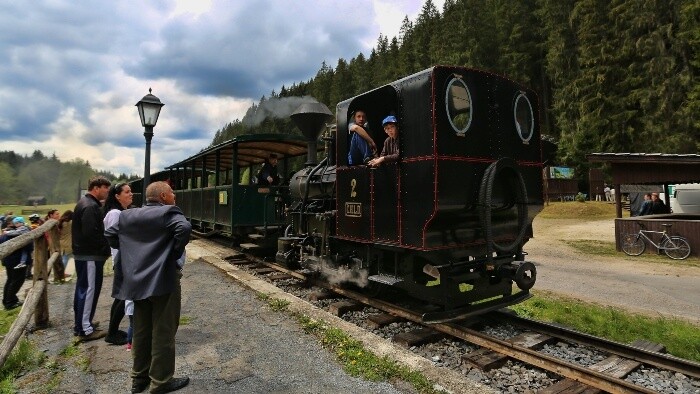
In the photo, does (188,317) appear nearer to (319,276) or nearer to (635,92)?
(319,276)

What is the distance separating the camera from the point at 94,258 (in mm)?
4598

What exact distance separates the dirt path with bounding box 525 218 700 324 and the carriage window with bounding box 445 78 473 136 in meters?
4.29

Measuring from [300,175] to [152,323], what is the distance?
4.78 meters

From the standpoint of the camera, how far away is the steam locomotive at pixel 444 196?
14.8 ft

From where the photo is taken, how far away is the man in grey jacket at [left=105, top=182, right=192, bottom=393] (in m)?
3.21

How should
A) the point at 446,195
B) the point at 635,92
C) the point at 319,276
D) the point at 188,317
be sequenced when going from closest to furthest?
the point at 446,195 < the point at 188,317 < the point at 319,276 < the point at 635,92

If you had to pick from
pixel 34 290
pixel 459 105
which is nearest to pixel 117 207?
pixel 34 290

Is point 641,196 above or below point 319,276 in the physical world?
above

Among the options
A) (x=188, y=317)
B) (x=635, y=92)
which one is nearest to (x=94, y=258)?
(x=188, y=317)

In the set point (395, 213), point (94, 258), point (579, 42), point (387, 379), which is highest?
point (579, 42)

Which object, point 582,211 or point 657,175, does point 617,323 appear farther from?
point 582,211

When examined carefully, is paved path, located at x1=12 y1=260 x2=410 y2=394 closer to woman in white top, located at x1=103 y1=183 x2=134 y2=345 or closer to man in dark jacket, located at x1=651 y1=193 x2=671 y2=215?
woman in white top, located at x1=103 y1=183 x2=134 y2=345

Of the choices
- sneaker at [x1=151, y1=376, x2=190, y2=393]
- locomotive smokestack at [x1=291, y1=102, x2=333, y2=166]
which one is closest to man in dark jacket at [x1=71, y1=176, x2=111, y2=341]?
sneaker at [x1=151, y1=376, x2=190, y2=393]

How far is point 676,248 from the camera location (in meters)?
11.4
